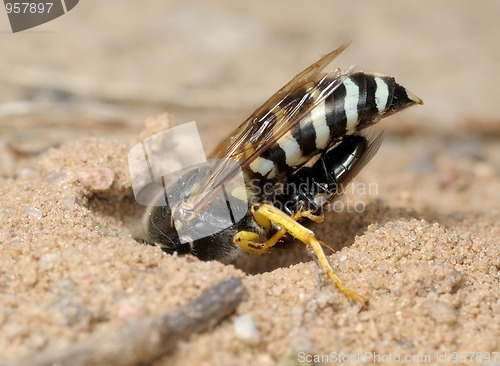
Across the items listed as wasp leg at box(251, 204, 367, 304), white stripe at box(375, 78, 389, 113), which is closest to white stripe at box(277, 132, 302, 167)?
wasp leg at box(251, 204, 367, 304)

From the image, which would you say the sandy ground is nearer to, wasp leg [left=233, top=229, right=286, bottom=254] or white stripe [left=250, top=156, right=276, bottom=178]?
wasp leg [left=233, top=229, right=286, bottom=254]

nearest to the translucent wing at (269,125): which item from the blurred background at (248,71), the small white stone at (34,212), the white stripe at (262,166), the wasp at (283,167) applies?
the wasp at (283,167)

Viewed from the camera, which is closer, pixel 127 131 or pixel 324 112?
pixel 324 112

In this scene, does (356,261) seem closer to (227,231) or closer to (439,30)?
(227,231)

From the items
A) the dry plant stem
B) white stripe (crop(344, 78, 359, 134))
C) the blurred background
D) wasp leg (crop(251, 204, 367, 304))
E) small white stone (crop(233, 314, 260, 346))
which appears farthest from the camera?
the blurred background

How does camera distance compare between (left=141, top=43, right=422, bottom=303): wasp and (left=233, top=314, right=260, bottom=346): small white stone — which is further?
(left=141, top=43, right=422, bottom=303): wasp

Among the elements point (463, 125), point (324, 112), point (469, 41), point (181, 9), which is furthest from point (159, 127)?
point (469, 41)

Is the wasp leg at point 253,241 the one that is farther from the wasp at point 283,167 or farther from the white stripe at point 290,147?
the white stripe at point 290,147
